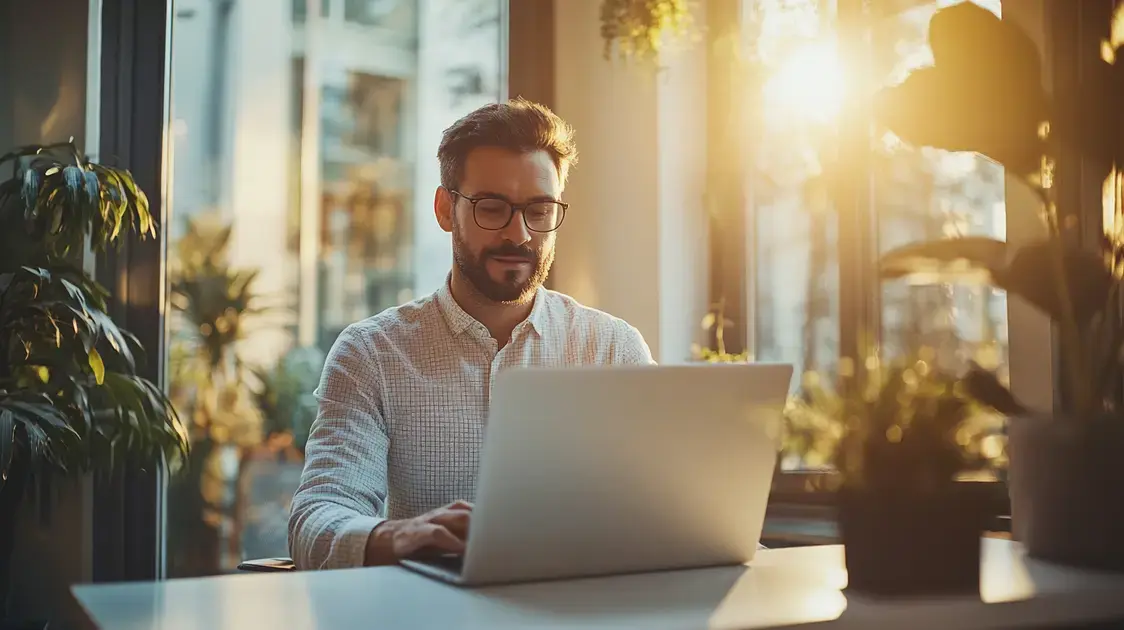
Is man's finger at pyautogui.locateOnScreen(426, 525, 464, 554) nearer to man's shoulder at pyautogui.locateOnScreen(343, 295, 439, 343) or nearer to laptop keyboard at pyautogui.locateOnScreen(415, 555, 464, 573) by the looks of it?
laptop keyboard at pyautogui.locateOnScreen(415, 555, 464, 573)

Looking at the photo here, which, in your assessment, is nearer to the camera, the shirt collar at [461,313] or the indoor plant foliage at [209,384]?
the shirt collar at [461,313]

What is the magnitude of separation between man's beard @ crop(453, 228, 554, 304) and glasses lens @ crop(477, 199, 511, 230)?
0.05 meters

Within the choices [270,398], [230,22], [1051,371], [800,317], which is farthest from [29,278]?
[1051,371]

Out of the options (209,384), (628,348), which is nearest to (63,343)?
(209,384)

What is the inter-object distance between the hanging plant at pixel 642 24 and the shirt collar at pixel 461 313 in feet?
4.50

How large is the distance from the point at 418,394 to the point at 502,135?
1.89 feet

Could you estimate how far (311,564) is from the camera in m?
1.66

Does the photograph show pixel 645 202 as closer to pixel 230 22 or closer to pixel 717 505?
pixel 230 22

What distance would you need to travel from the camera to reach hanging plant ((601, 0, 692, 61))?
3.40 metres

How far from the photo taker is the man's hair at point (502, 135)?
2279 millimetres

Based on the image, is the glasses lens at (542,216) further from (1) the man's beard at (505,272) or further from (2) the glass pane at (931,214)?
(2) the glass pane at (931,214)

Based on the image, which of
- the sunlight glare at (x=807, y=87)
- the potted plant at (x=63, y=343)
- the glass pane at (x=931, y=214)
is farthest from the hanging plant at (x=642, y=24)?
the potted plant at (x=63, y=343)

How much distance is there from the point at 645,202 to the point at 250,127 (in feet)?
4.22

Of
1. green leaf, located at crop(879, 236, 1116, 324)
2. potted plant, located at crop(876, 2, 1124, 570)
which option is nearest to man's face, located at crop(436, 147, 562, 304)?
potted plant, located at crop(876, 2, 1124, 570)
